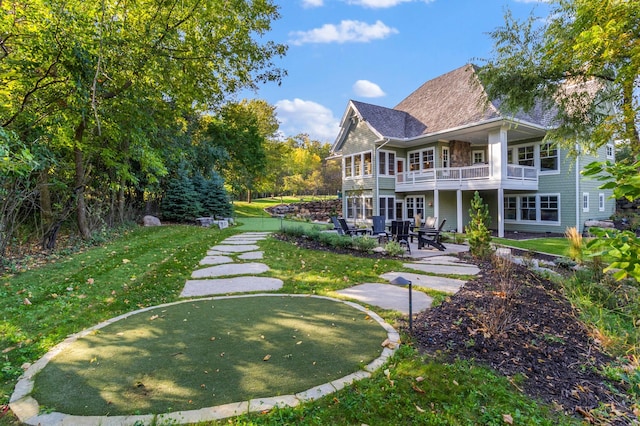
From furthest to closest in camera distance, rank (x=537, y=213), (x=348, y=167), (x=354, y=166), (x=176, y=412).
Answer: (x=348, y=167), (x=354, y=166), (x=537, y=213), (x=176, y=412)

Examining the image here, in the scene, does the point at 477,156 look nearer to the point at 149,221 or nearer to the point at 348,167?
the point at 348,167

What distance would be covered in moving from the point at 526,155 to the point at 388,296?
15285mm

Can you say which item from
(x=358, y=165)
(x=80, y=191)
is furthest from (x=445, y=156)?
(x=80, y=191)

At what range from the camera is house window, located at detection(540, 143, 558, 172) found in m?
14.6

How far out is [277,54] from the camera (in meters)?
10.1

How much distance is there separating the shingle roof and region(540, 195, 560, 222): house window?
352 cm

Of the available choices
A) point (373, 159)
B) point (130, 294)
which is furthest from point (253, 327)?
point (373, 159)

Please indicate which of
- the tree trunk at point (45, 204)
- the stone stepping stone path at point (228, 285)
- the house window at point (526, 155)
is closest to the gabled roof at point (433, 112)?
the house window at point (526, 155)

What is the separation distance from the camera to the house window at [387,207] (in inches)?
693

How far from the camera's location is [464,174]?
14.9 meters

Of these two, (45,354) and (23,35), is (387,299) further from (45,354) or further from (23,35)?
(23,35)

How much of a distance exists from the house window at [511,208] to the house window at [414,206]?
429 cm

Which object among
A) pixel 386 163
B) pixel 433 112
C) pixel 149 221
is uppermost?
pixel 433 112

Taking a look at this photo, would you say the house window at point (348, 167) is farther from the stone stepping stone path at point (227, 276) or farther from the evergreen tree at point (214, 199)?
the stone stepping stone path at point (227, 276)
